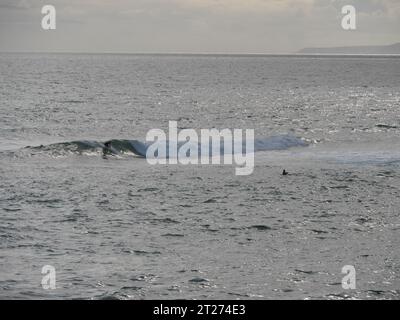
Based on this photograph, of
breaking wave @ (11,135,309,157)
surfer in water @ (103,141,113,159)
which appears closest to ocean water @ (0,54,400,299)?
breaking wave @ (11,135,309,157)

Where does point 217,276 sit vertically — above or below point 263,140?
below

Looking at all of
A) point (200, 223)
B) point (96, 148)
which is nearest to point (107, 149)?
point (96, 148)

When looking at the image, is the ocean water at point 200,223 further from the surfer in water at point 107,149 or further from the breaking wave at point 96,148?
the surfer in water at point 107,149

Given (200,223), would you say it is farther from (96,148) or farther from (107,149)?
(96,148)

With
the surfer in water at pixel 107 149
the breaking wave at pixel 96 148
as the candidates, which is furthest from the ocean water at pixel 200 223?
the surfer in water at pixel 107 149

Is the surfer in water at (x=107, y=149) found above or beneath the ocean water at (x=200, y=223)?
above

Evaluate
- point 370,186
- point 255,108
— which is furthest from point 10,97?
point 370,186

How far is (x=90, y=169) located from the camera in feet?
107

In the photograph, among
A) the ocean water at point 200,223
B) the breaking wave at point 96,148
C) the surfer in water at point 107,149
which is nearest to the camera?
the ocean water at point 200,223

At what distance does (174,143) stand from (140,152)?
194 inches

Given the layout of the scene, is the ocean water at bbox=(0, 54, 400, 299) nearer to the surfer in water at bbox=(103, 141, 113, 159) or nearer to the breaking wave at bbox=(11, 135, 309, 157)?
the breaking wave at bbox=(11, 135, 309, 157)

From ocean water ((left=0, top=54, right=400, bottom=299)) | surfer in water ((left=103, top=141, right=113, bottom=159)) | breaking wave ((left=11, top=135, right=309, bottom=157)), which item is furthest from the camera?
breaking wave ((left=11, top=135, right=309, bottom=157))
